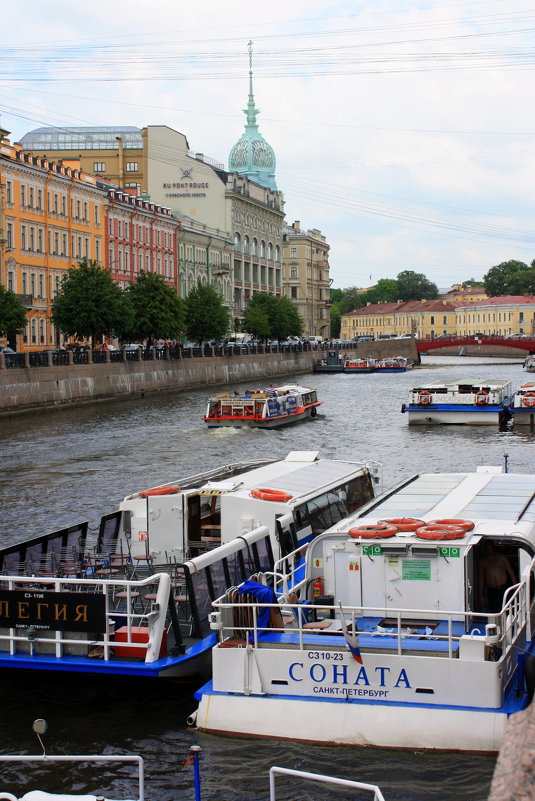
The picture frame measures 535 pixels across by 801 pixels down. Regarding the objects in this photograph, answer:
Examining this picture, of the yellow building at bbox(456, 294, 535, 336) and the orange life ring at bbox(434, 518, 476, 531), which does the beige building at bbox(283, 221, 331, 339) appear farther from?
the orange life ring at bbox(434, 518, 476, 531)

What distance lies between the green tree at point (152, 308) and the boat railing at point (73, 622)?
157 feet

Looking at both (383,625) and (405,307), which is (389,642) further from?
(405,307)

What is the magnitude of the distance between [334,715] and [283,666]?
1.80ft

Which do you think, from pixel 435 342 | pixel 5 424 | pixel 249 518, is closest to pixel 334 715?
pixel 249 518

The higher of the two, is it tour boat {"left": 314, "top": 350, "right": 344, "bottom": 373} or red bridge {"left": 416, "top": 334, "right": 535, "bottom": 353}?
red bridge {"left": 416, "top": 334, "right": 535, "bottom": 353}

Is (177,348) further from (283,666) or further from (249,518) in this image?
(283,666)

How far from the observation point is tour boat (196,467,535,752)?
8141mm

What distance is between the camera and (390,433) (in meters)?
37.7

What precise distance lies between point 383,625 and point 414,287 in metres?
168

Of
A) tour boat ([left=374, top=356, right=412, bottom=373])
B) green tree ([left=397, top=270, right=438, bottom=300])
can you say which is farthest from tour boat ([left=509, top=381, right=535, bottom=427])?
green tree ([left=397, top=270, right=438, bottom=300])

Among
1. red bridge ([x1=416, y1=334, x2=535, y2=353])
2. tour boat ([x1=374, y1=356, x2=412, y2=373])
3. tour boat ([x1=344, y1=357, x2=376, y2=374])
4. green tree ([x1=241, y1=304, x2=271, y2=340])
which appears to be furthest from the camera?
red bridge ([x1=416, y1=334, x2=535, y2=353])

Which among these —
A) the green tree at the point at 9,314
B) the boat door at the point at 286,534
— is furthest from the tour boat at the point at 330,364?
the boat door at the point at 286,534

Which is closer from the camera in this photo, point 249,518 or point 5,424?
point 249,518

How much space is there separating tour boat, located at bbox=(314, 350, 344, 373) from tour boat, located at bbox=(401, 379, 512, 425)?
43366mm
